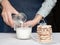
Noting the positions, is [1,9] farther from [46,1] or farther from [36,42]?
[36,42]

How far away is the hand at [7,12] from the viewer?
135cm

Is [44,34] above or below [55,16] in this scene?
below

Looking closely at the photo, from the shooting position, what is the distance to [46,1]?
57.1 inches

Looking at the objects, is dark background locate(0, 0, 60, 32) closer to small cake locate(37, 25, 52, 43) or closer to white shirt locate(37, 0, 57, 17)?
white shirt locate(37, 0, 57, 17)

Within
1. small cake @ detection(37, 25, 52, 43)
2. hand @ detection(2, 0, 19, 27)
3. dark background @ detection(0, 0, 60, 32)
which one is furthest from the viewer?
dark background @ detection(0, 0, 60, 32)

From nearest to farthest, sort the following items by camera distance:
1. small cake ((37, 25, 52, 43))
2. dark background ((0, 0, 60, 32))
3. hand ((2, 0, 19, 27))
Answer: small cake ((37, 25, 52, 43))
hand ((2, 0, 19, 27))
dark background ((0, 0, 60, 32))

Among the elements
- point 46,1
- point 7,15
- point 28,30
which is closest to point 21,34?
point 28,30

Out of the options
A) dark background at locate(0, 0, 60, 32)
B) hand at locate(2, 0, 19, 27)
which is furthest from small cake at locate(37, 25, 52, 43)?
dark background at locate(0, 0, 60, 32)

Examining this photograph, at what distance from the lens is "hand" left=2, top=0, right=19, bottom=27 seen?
1350 mm

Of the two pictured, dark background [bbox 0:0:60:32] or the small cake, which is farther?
dark background [bbox 0:0:60:32]

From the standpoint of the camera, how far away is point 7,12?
55.0 inches

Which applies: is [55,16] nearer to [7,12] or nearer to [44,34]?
[7,12]

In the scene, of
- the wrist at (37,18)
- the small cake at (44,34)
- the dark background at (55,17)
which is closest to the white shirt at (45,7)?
the wrist at (37,18)

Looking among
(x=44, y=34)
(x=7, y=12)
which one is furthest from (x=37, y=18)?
(x=44, y=34)
